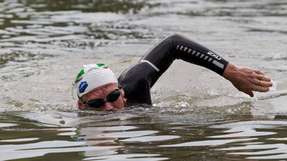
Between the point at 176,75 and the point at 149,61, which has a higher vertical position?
the point at 149,61

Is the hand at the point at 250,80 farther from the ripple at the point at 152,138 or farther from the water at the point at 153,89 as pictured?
the ripple at the point at 152,138

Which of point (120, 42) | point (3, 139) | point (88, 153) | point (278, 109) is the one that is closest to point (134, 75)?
point (278, 109)

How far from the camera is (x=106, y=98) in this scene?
25.2 feet

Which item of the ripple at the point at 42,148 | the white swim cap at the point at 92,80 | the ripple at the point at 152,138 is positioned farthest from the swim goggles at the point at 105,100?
the ripple at the point at 42,148

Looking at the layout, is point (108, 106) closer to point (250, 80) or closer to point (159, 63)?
point (159, 63)

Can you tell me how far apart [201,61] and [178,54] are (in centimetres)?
29

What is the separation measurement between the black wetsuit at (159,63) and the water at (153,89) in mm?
326

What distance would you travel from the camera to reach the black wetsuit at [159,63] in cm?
822

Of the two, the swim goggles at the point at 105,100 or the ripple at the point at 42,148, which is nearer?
the ripple at the point at 42,148

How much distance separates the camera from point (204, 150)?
5.50 metres

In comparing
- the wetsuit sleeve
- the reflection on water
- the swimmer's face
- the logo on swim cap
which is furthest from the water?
the wetsuit sleeve

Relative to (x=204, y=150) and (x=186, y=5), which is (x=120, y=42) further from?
(x=204, y=150)

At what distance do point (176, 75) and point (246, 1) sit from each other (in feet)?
32.7

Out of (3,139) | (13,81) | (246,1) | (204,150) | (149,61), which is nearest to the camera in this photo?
(204,150)
